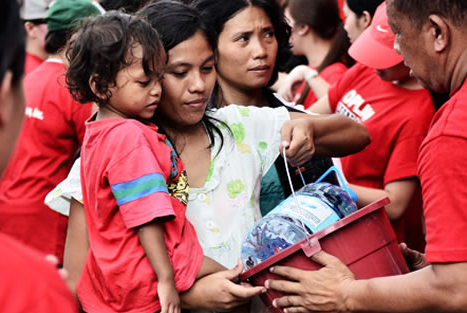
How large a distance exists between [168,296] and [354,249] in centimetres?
57

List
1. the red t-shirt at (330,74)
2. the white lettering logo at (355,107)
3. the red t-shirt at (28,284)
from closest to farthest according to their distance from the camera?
the red t-shirt at (28,284)
the white lettering logo at (355,107)
the red t-shirt at (330,74)

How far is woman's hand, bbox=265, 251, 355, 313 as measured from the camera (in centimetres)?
197

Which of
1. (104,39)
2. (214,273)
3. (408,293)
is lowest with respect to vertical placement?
(214,273)

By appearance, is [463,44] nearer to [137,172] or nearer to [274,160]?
[274,160]

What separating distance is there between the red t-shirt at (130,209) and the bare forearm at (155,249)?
0.13ft

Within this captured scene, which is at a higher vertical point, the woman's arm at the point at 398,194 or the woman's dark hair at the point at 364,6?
the woman's dark hair at the point at 364,6

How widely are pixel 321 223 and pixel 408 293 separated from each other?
0.32 meters

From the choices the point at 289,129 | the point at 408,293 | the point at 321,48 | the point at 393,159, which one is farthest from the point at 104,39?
the point at 321,48

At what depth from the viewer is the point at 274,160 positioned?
2451mm

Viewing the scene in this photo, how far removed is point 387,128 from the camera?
3.13m

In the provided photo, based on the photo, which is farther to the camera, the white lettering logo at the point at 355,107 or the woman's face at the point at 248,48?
the white lettering logo at the point at 355,107

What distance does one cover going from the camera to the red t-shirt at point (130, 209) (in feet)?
6.56

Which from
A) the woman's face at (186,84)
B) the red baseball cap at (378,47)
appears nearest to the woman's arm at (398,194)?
the red baseball cap at (378,47)

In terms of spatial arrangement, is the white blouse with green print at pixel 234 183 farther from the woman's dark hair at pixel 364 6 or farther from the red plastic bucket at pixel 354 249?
the woman's dark hair at pixel 364 6
